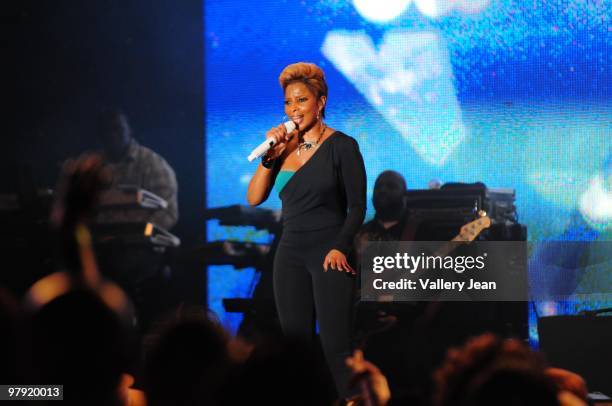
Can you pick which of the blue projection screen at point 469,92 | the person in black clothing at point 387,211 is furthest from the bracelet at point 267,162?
the blue projection screen at point 469,92

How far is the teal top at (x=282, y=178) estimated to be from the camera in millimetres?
2979

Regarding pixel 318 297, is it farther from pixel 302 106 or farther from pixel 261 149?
pixel 302 106

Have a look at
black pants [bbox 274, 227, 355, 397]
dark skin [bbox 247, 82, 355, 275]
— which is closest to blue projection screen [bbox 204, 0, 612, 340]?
dark skin [bbox 247, 82, 355, 275]

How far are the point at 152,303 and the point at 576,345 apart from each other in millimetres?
2629

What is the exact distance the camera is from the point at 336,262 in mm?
2781

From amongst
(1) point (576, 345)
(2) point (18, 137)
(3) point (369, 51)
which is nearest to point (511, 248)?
(1) point (576, 345)

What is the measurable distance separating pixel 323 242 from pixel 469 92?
90.9 inches

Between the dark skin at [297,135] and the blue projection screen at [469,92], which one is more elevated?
the blue projection screen at [469,92]

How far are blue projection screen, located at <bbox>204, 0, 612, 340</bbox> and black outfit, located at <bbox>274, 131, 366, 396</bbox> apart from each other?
6.33 ft

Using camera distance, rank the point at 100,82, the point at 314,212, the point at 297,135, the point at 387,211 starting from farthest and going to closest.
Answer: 1. the point at 100,82
2. the point at 387,211
3. the point at 297,135
4. the point at 314,212

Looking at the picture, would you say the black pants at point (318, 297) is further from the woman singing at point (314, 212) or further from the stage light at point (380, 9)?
the stage light at point (380, 9)

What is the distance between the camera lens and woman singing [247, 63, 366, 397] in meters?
2.82

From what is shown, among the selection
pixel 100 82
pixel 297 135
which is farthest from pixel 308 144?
pixel 100 82

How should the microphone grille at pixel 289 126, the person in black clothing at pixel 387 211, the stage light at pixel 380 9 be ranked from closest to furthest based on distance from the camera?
the microphone grille at pixel 289 126
the person in black clothing at pixel 387 211
the stage light at pixel 380 9
